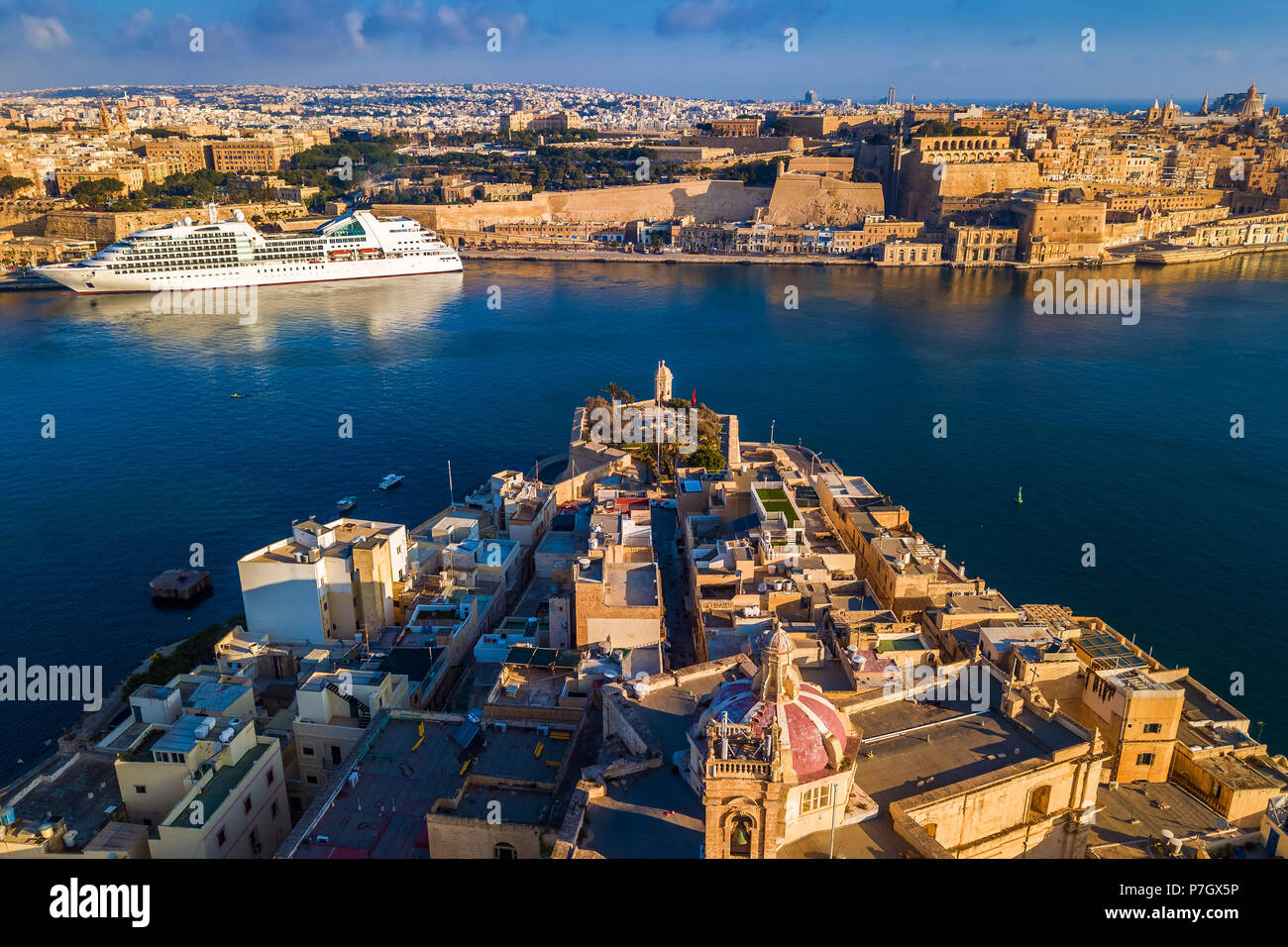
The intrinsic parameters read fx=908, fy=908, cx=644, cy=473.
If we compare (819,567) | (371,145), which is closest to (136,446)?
(819,567)

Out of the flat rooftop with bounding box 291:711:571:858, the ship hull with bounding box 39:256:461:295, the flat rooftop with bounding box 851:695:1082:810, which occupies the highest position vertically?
the ship hull with bounding box 39:256:461:295

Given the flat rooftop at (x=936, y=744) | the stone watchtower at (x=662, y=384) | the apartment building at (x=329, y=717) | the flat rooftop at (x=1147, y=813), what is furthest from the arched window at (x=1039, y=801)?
the stone watchtower at (x=662, y=384)

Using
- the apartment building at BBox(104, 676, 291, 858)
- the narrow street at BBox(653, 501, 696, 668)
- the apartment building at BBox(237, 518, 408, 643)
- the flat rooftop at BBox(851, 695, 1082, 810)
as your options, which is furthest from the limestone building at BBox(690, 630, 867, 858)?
the apartment building at BBox(237, 518, 408, 643)

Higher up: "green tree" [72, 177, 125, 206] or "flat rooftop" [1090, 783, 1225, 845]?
"green tree" [72, 177, 125, 206]

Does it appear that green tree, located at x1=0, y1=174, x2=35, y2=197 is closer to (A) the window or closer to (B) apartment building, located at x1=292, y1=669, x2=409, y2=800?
(B) apartment building, located at x1=292, y1=669, x2=409, y2=800

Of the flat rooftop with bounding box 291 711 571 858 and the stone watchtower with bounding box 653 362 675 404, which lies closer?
the flat rooftop with bounding box 291 711 571 858

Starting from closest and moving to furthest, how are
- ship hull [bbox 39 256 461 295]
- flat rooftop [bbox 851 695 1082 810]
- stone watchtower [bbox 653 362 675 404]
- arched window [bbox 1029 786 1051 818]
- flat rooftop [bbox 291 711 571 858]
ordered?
flat rooftop [bbox 851 695 1082 810]
arched window [bbox 1029 786 1051 818]
flat rooftop [bbox 291 711 571 858]
stone watchtower [bbox 653 362 675 404]
ship hull [bbox 39 256 461 295]

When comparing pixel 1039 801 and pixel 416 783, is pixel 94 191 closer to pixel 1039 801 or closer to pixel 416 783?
pixel 416 783
